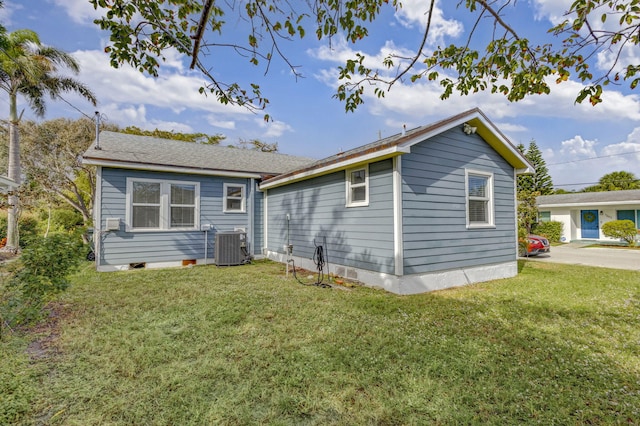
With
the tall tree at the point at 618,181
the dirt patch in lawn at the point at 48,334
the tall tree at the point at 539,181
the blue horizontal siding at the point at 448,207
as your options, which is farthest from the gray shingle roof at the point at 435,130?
the tall tree at the point at 618,181

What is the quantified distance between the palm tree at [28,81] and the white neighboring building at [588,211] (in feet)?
89.9

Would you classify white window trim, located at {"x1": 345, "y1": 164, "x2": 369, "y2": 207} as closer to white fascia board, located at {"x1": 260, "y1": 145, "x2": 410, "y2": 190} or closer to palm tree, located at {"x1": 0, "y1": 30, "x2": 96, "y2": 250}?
white fascia board, located at {"x1": 260, "y1": 145, "x2": 410, "y2": 190}

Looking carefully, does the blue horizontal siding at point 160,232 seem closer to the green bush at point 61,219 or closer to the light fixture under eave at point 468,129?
the light fixture under eave at point 468,129

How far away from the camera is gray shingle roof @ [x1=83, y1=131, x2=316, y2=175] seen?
26.5 feet

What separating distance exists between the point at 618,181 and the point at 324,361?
4005 cm

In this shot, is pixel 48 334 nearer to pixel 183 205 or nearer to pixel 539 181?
pixel 183 205

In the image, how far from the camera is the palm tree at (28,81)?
12.0 meters

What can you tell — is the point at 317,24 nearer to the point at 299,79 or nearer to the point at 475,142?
the point at 299,79

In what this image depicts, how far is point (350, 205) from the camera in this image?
6605 millimetres

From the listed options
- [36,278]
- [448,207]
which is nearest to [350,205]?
[448,207]

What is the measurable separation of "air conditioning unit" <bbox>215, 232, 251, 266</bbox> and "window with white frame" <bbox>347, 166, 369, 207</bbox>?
396cm

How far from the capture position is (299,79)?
321 centimetres

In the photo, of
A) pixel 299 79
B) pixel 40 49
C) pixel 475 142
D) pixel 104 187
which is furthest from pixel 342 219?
pixel 40 49

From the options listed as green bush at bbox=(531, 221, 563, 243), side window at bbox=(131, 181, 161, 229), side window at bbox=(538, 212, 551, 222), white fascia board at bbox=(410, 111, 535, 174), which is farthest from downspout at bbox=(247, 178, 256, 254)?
side window at bbox=(538, 212, 551, 222)
